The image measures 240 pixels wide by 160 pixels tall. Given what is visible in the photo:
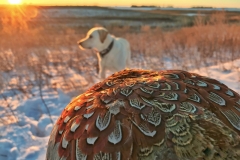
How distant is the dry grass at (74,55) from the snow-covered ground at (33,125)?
0.35 m

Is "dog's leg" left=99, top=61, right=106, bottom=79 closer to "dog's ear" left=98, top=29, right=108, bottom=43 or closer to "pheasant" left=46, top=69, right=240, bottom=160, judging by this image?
"dog's ear" left=98, top=29, right=108, bottom=43

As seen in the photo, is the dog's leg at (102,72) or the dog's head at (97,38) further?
the dog's head at (97,38)

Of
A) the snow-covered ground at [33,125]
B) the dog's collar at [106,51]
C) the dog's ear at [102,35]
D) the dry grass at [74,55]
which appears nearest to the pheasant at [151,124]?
the snow-covered ground at [33,125]

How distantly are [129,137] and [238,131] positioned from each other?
1.44 feet

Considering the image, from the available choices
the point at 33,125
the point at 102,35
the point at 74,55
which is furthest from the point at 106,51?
the point at 33,125

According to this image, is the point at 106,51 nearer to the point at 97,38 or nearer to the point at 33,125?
the point at 97,38

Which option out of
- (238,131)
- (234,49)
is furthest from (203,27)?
(238,131)

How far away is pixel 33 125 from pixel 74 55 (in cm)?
510

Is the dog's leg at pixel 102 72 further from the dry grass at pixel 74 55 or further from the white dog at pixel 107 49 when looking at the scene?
the dry grass at pixel 74 55

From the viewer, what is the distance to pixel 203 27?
812 centimetres

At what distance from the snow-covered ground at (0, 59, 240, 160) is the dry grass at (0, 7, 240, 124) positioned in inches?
13.9

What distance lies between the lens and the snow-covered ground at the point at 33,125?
2895 mm

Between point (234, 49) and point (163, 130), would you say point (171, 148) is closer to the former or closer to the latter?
point (163, 130)

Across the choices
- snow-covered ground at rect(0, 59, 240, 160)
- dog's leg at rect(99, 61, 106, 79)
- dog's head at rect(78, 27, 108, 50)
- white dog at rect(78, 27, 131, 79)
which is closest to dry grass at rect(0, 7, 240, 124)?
dog's leg at rect(99, 61, 106, 79)
